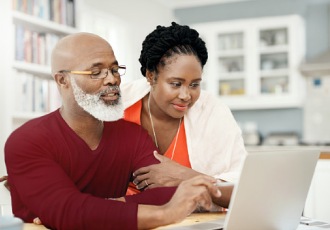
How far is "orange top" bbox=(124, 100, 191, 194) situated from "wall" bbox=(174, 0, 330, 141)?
436 cm

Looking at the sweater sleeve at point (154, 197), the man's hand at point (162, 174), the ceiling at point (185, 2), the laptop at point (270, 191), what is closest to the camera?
the laptop at point (270, 191)

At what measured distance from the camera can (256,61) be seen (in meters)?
6.00

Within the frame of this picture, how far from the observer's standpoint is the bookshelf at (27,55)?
3234 millimetres

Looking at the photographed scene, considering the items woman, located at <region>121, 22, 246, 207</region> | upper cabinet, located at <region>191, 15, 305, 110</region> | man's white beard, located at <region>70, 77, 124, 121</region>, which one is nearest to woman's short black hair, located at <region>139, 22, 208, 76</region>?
woman, located at <region>121, 22, 246, 207</region>

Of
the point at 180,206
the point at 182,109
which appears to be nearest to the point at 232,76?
the point at 182,109

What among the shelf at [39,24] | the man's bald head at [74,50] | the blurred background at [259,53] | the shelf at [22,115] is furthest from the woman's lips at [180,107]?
the blurred background at [259,53]

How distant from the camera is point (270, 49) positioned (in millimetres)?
5941

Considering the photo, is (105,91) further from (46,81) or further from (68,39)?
(46,81)

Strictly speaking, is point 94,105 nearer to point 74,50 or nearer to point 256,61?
point 74,50

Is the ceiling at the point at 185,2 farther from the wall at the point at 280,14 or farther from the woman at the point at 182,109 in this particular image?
the woman at the point at 182,109

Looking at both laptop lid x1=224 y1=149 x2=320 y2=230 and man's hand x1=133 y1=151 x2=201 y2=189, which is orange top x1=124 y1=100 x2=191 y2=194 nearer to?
man's hand x1=133 y1=151 x2=201 y2=189

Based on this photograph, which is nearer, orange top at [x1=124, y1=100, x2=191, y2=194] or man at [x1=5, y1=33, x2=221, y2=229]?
man at [x1=5, y1=33, x2=221, y2=229]

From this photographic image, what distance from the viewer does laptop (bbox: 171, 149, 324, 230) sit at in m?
1.05

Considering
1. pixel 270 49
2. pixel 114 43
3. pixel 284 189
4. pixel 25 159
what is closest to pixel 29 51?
pixel 114 43
